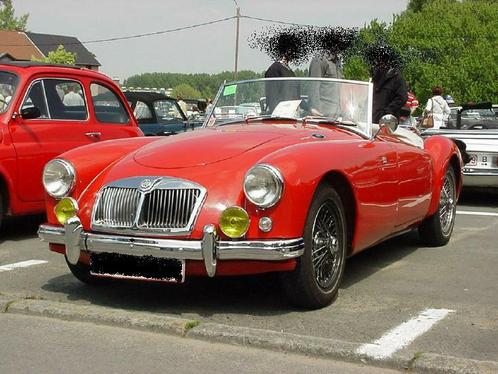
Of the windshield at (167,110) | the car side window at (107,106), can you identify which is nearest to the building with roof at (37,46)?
the windshield at (167,110)

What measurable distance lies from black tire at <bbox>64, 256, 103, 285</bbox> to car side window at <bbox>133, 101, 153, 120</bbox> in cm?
816

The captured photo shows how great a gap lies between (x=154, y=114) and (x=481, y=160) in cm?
589

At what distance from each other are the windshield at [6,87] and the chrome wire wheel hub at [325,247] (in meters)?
3.86

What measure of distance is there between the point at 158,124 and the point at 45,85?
5580 mm

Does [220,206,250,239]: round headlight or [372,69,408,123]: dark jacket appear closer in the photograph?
[220,206,250,239]: round headlight

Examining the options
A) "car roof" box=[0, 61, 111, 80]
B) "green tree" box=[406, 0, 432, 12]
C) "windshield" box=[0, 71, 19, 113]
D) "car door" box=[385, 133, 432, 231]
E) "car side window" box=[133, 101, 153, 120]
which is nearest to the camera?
"car door" box=[385, 133, 432, 231]

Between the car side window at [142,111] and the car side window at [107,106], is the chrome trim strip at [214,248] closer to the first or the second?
the car side window at [107,106]

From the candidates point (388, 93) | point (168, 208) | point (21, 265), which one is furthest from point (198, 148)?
point (388, 93)

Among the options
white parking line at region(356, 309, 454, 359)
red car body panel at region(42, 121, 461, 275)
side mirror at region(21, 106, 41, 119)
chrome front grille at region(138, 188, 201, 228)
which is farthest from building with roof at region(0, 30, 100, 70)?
white parking line at region(356, 309, 454, 359)

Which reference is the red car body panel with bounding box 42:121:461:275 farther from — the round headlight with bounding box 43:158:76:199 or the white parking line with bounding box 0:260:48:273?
the white parking line with bounding box 0:260:48:273

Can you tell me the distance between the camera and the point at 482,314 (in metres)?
4.75

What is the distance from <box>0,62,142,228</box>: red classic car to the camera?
7297 mm

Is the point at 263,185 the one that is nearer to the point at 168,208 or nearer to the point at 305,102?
A: the point at 168,208

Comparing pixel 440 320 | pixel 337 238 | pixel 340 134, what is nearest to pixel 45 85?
pixel 340 134
